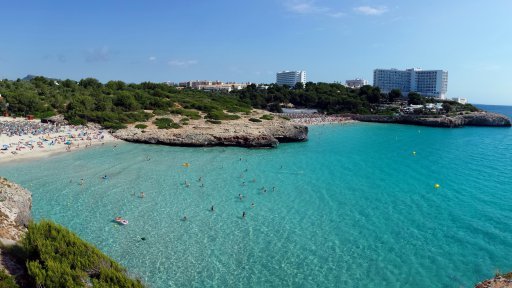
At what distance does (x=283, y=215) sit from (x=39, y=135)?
36418 millimetres

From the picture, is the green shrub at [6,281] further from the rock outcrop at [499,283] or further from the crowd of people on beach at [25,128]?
the crowd of people on beach at [25,128]

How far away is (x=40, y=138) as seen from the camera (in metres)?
42.3

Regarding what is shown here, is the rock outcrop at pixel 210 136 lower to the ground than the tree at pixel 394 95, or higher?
lower

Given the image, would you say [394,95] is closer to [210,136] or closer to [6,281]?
[210,136]

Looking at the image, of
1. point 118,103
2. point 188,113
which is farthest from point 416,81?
point 118,103

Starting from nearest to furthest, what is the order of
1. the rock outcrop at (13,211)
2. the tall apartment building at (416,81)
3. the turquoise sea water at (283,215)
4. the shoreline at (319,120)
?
the rock outcrop at (13,211) → the turquoise sea water at (283,215) → the shoreline at (319,120) → the tall apartment building at (416,81)

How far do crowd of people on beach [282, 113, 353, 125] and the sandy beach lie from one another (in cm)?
4481

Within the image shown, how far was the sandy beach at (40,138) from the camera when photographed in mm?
37000

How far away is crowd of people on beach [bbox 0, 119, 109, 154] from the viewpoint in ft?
127

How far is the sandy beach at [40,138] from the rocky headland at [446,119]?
66.5 metres

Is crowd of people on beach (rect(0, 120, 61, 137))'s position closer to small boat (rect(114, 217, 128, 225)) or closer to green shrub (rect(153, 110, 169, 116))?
green shrub (rect(153, 110, 169, 116))

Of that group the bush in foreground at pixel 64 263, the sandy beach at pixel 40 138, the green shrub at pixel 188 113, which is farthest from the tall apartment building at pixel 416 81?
the bush in foreground at pixel 64 263

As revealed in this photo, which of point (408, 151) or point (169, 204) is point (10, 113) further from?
point (408, 151)

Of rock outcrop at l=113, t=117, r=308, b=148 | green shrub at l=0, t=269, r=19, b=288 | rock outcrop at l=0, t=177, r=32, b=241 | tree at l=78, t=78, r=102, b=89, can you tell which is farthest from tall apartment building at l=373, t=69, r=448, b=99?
green shrub at l=0, t=269, r=19, b=288
